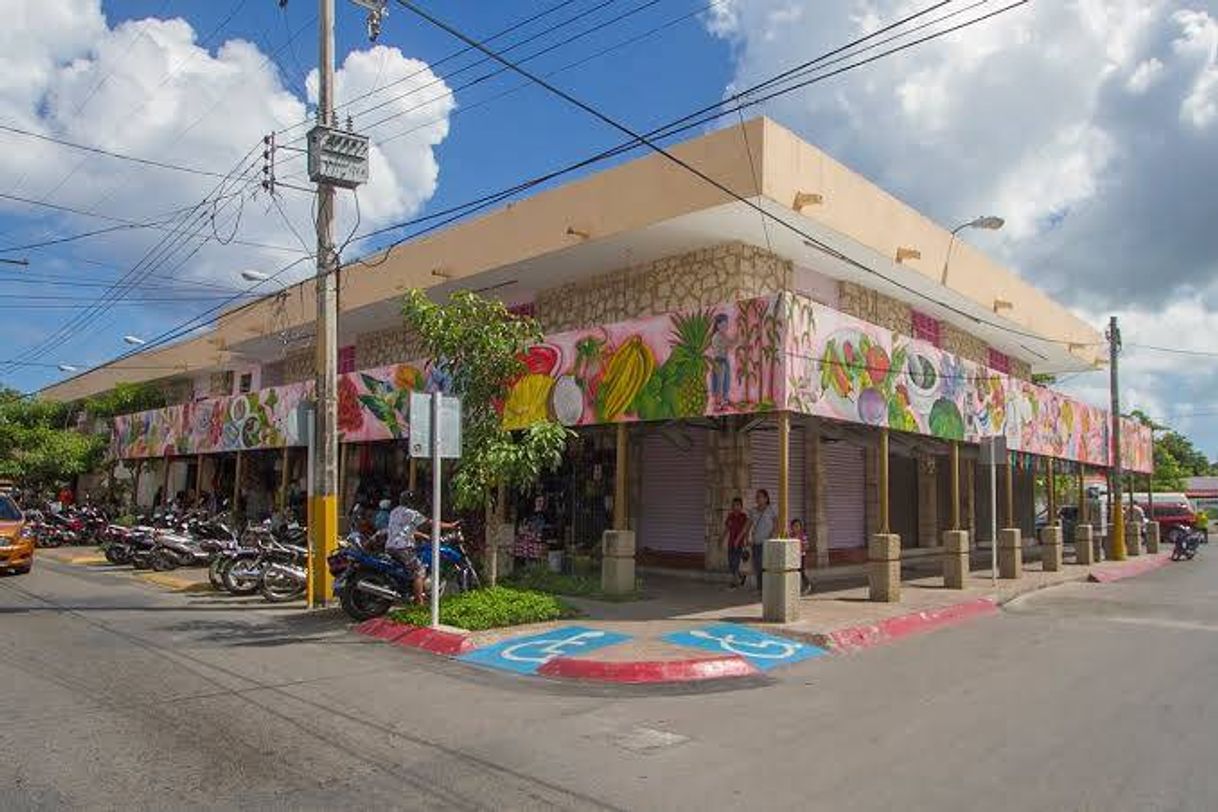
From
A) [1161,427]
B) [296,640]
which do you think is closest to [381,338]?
[296,640]

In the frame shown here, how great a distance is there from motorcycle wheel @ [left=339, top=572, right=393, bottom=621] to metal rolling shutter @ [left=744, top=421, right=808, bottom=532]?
7.37 m

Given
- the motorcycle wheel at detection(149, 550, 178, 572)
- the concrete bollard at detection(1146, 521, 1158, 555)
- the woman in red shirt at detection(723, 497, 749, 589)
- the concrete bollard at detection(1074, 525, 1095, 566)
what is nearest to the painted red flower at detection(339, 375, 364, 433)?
the motorcycle wheel at detection(149, 550, 178, 572)

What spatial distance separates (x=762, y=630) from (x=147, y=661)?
23.6 feet

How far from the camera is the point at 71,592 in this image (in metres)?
16.0

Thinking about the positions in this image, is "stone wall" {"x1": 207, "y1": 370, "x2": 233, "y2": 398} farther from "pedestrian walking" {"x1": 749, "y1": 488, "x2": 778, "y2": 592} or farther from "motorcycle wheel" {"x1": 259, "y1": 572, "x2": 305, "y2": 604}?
"pedestrian walking" {"x1": 749, "y1": 488, "x2": 778, "y2": 592}

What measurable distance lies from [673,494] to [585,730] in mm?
11433

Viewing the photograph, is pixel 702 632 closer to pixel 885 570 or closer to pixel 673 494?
pixel 885 570

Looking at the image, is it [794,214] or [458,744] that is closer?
[458,744]

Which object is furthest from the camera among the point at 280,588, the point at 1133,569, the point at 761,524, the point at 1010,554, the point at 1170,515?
the point at 1170,515

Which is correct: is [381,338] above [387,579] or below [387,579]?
above

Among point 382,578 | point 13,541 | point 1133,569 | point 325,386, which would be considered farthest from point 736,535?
point 1133,569

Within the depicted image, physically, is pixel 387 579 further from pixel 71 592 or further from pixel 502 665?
pixel 71 592

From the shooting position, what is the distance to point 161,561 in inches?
798

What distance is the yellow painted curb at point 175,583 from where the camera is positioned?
17.1m
